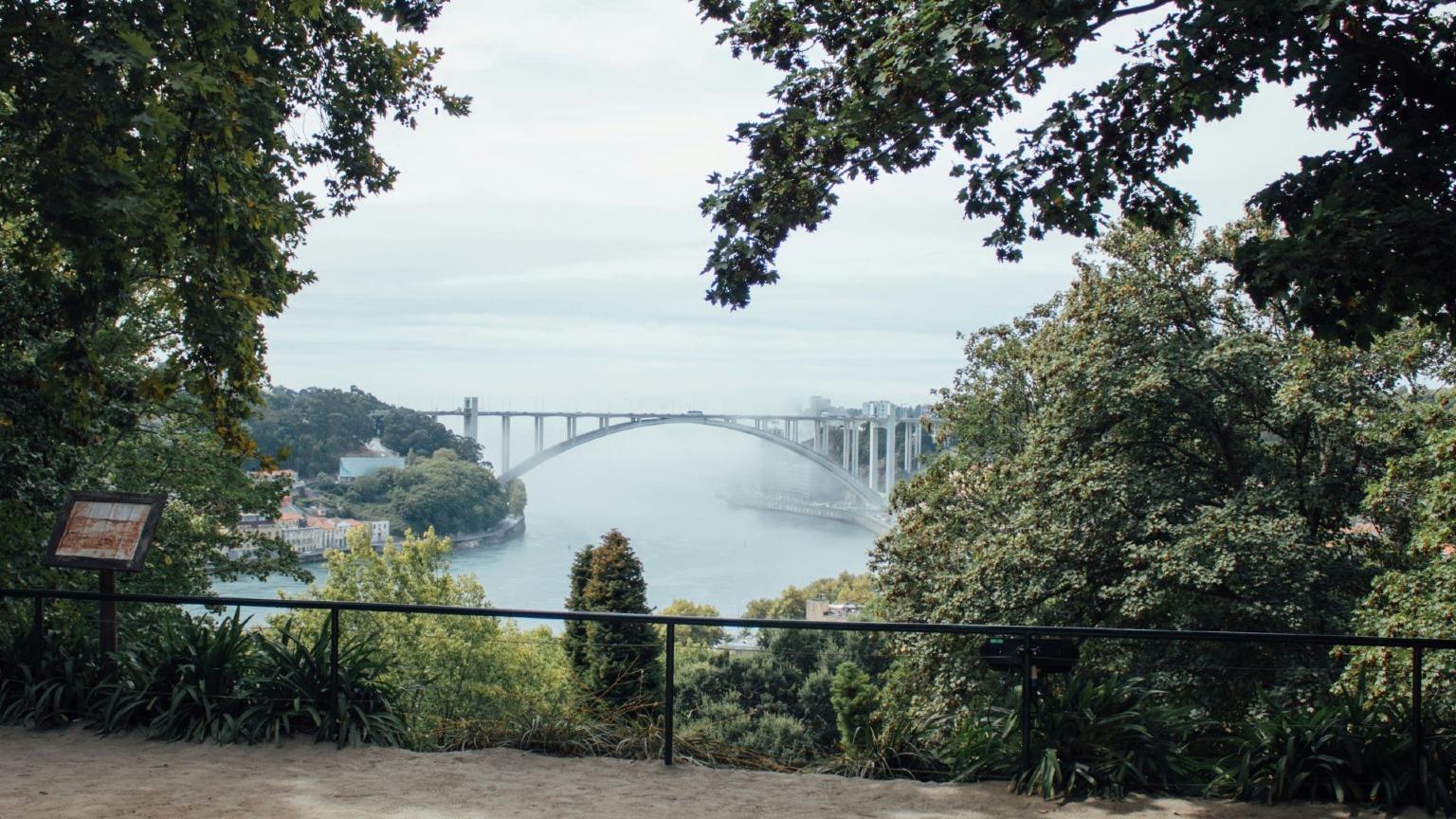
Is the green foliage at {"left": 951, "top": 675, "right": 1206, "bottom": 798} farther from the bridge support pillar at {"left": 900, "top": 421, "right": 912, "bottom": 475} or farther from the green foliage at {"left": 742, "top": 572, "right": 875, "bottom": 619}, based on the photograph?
the bridge support pillar at {"left": 900, "top": 421, "right": 912, "bottom": 475}

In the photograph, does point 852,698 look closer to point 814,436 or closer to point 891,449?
point 891,449

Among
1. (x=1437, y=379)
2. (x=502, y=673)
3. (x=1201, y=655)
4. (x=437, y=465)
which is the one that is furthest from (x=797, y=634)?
(x=437, y=465)

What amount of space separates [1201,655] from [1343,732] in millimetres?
9464

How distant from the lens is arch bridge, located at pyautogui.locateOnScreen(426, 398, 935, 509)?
5116 cm

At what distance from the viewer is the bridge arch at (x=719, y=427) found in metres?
51.0

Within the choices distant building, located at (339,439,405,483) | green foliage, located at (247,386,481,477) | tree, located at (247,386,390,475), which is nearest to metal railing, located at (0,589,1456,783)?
green foliage, located at (247,386,481,477)

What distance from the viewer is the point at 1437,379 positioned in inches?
519

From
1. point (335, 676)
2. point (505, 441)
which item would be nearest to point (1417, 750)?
point (335, 676)

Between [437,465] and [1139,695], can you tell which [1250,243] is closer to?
[1139,695]

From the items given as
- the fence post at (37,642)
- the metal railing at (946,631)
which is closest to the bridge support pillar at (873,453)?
the fence post at (37,642)

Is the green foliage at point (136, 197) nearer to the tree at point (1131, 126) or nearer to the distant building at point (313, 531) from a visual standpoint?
the tree at point (1131, 126)

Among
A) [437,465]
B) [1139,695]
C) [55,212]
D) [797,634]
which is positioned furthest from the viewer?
[437,465]

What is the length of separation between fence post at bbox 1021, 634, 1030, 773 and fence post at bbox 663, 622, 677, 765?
1474mm

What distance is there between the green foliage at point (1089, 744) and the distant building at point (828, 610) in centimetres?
3715
